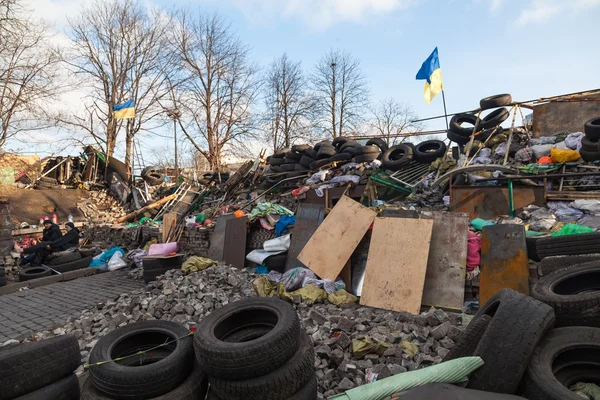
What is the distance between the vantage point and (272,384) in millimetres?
2488

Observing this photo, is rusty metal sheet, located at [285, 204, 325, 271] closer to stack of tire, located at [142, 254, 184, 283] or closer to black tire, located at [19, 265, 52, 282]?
stack of tire, located at [142, 254, 184, 283]

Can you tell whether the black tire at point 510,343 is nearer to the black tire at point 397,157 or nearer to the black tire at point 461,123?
the black tire at point 397,157

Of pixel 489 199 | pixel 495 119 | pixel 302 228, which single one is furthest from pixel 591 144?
pixel 302 228

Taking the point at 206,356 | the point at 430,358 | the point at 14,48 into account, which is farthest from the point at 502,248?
the point at 14,48

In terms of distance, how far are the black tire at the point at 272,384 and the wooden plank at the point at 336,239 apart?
300cm

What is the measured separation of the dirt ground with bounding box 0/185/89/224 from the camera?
1495 centimetres

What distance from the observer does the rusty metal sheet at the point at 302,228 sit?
6586 mm

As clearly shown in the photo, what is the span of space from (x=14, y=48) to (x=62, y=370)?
18.6m

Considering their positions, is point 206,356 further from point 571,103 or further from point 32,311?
point 571,103

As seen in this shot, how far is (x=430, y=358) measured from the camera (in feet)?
10.5

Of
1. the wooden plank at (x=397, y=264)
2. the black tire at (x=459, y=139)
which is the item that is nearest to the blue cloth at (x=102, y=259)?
the wooden plank at (x=397, y=264)

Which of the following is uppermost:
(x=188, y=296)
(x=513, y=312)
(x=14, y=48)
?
(x=14, y=48)

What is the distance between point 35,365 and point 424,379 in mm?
2934

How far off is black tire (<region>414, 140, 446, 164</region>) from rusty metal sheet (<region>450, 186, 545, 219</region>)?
A: 2774mm
